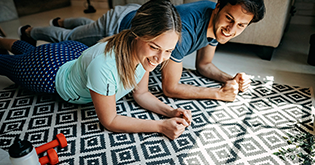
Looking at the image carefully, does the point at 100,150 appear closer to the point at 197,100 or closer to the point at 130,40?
the point at 130,40

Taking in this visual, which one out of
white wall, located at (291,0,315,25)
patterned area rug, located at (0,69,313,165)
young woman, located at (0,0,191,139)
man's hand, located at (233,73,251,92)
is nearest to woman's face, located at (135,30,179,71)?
young woman, located at (0,0,191,139)

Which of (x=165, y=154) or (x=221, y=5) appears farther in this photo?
(x=221, y=5)

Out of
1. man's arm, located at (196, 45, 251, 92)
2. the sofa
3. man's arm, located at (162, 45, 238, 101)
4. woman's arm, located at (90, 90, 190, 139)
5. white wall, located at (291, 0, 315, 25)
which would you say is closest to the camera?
woman's arm, located at (90, 90, 190, 139)

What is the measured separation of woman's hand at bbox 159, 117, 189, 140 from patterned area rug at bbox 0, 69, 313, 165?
0.09 feet

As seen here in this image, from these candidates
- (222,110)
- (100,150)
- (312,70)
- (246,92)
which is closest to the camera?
(100,150)

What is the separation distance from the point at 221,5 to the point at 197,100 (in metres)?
0.48

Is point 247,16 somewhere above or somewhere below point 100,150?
above

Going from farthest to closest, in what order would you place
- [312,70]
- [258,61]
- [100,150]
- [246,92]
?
[258,61]
[312,70]
[246,92]
[100,150]

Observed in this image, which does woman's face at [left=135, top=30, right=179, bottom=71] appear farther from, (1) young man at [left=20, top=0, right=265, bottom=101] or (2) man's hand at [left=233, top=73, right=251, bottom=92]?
(2) man's hand at [left=233, top=73, right=251, bottom=92]

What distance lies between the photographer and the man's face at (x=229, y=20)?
3.14ft

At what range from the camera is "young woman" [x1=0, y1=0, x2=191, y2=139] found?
28.5 inches

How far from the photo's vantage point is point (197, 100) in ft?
3.98

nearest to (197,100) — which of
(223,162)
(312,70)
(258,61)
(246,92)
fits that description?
(246,92)

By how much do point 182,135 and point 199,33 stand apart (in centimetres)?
48
